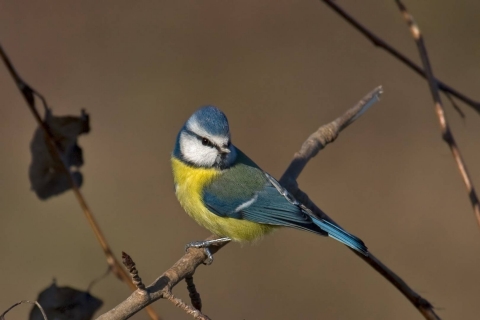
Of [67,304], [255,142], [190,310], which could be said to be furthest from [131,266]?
[255,142]

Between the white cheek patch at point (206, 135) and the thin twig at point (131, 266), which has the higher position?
the white cheek patch at point (206, 135)

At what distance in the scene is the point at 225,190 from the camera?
8.91 ft

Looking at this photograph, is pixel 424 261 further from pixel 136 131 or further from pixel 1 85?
pixel 1 85

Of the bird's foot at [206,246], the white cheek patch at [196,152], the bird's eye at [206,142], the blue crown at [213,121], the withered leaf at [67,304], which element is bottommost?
the withered leaf at [67,304]

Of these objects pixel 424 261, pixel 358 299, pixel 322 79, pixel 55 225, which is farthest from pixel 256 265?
pixel 322 79

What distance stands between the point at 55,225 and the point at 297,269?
6.69 ft

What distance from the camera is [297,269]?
508 centimetres

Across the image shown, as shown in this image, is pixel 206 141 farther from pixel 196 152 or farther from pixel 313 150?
pixel 313 150

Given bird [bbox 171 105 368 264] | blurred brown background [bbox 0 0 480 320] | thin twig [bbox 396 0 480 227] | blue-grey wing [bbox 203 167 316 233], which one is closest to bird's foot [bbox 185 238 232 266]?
bird [bbox 171 105 368 264]

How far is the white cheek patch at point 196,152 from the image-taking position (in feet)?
8.88

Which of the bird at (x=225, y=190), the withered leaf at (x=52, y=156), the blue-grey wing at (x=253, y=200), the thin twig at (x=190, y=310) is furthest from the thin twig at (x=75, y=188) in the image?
the blue-grey wing at (x=253, y=200)

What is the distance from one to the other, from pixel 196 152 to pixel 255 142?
10.8 ft

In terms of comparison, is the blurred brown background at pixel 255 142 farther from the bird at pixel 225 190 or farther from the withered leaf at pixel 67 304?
the withered leaf at pixel 67 304

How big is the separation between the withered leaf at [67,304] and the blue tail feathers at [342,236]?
2.84 feet
